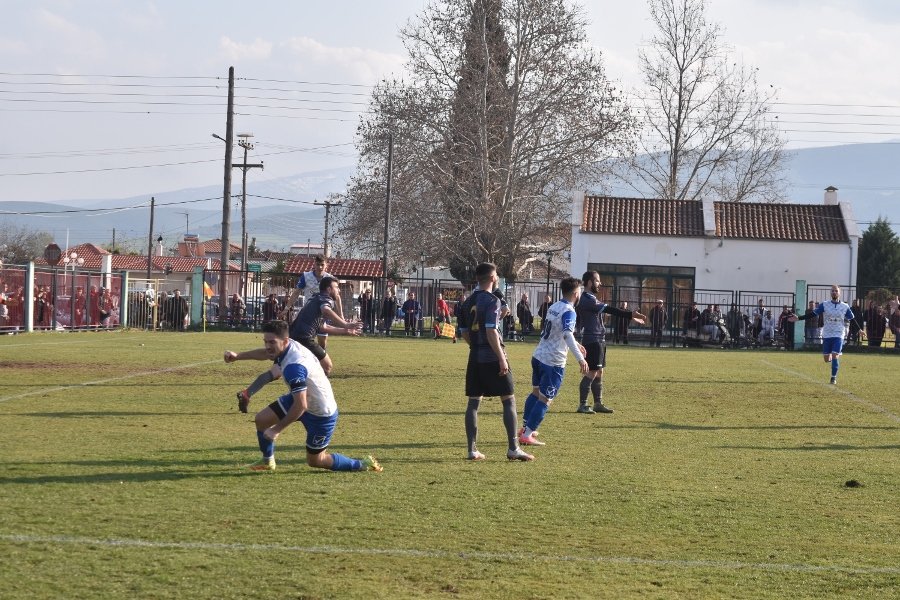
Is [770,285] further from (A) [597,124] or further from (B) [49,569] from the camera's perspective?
(B) [49,569]

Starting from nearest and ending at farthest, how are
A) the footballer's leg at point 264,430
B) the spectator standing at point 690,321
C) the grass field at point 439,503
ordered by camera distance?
1. the grass field at point 439,503
2. the footballer's leg at point 264,430
3. the spectator standing at point 690,321

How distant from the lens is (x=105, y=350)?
26.9 meters

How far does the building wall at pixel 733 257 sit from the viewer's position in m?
51.2

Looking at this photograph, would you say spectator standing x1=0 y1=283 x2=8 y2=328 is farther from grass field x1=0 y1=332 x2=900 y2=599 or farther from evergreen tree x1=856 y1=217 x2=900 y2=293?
evergreen tree x1=856 y1=217 x2=900 y2=293

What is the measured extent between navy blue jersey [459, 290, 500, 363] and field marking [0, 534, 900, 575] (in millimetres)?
3737

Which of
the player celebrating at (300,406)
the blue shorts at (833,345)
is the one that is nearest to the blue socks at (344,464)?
the player celebrating at (300,406)

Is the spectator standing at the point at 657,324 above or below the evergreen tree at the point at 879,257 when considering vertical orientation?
below

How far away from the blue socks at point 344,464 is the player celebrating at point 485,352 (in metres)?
1.36

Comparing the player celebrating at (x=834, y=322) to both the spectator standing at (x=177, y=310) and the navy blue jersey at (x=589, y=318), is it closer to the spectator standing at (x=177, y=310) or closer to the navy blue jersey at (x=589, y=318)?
the navy blue jersey at (x=589, y=318)

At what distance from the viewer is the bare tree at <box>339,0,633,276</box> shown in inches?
2024

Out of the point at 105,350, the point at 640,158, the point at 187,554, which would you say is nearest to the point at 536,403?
the point at 187,554

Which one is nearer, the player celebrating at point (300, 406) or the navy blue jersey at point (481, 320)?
the player celebrating at point (300, 406)

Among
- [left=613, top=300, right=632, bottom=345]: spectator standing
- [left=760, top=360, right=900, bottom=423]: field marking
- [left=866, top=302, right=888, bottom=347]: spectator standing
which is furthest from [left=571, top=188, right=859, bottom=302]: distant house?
[left=760, top=360, right=900, bottom=423]: field marking

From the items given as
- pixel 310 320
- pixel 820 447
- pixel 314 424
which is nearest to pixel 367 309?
pixel 310 320
